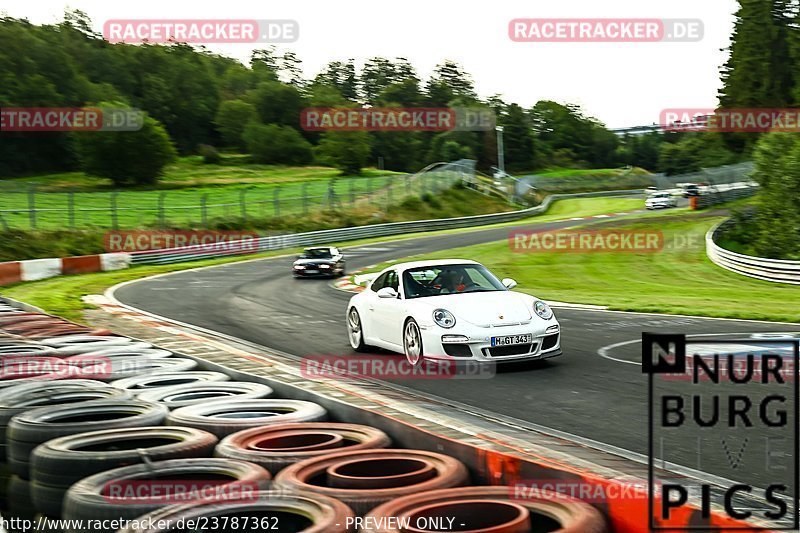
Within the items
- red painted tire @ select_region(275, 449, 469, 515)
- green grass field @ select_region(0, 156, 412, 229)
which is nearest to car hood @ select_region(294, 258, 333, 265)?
green grass field @ select_region(0, 156, 412, 229)

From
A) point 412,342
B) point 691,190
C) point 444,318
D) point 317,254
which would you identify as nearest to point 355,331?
point 412,342

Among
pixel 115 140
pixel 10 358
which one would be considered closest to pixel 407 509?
pixel 10 358

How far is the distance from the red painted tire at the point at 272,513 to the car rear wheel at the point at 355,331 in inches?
335

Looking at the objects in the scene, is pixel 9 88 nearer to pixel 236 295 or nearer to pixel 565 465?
pixel 236 295

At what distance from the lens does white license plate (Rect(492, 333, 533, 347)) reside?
33.4 feet

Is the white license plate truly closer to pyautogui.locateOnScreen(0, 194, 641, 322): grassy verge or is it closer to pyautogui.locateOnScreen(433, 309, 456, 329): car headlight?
pyautogui.locateOnScreen(433, 309, 456, 329): car headlight

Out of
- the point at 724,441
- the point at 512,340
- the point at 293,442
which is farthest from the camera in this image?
the point at 512,340

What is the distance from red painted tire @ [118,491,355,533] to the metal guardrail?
116ft

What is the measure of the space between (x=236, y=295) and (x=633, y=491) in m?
20.1

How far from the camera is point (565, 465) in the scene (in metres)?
4.21

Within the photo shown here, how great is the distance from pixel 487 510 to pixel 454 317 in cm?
655

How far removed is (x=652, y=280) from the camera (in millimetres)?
30266

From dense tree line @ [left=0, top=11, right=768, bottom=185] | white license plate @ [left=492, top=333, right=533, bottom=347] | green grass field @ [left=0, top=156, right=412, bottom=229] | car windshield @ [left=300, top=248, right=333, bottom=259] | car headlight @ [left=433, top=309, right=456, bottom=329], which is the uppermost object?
dense tree line @ [left=0, top=11, right=768, bottom=185]

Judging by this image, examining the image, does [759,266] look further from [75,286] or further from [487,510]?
[487,510]
